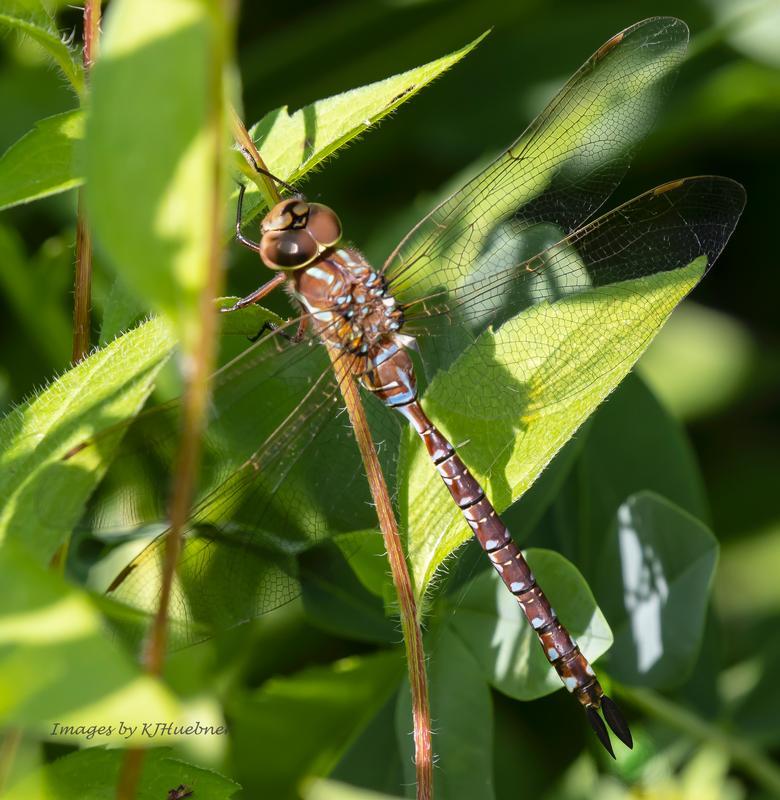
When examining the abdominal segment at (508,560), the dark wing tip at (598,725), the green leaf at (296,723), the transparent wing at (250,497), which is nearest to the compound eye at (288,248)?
the transparent wing at (250,497)

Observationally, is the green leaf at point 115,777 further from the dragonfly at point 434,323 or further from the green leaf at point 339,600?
the green leaf at point 339,600

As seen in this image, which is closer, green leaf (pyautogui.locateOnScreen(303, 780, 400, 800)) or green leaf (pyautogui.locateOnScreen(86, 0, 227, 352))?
green leaf (pyautogui.locateOnScreen(86, 0, 227, 352))

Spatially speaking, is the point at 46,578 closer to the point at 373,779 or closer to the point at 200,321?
the point at 200,321

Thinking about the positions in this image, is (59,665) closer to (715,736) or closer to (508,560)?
(508,560)

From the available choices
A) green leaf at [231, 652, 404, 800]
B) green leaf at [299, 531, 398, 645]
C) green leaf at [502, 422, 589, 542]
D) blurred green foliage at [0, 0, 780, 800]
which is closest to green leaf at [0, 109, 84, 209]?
blurred green foliage at [0, 0, 780, 800]

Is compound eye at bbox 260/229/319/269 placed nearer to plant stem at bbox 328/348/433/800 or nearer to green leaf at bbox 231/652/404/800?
plant stem at bbox 328/348/433/800

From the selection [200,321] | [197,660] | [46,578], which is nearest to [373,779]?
[197,660]
